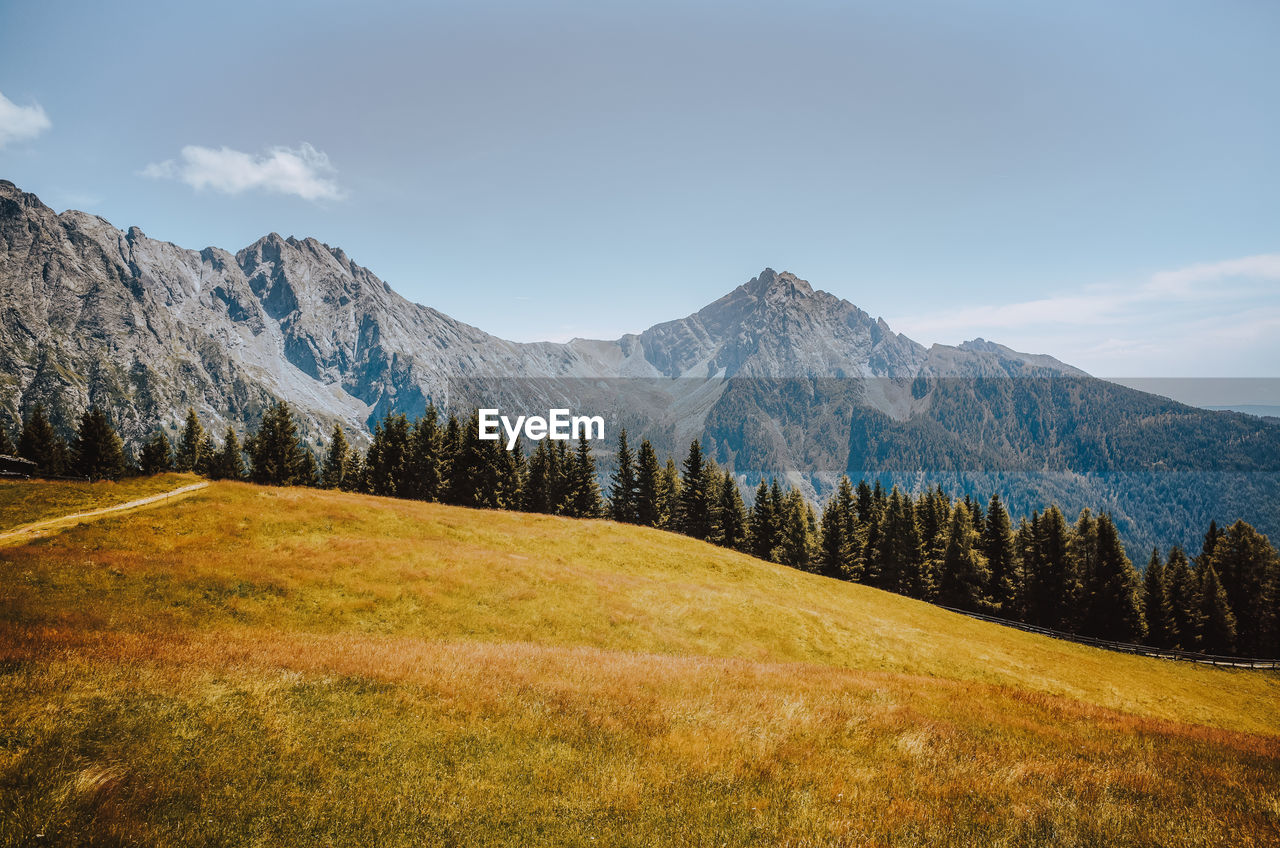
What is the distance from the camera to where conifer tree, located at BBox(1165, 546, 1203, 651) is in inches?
2154

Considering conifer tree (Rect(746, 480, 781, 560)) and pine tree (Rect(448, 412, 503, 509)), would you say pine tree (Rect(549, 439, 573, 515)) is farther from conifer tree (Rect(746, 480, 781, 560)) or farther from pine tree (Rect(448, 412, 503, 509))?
conifer tree (Rect(746, 480, 781, 560))

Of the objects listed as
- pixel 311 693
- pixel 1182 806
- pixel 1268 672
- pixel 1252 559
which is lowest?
pixel 1268 672

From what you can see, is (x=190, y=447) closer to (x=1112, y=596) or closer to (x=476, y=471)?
(x=476, y=471)

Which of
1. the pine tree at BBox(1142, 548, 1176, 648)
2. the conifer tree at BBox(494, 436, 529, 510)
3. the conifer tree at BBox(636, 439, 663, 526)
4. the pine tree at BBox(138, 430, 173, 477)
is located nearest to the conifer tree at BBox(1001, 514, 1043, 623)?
the pine tree at BBox(1142, 548, 1176, 648)

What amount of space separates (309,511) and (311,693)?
86.9ft

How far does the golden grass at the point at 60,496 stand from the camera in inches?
1086

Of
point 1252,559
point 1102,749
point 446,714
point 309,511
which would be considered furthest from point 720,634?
point 1252,559

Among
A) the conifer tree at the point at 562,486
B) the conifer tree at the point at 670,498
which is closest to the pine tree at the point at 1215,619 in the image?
the conifer tree at the point at 670,498

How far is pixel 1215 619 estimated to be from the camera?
54.8 meters

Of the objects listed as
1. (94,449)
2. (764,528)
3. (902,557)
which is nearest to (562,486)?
(764,528)

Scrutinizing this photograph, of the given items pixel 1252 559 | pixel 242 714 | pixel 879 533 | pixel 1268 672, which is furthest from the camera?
pixel 879 533

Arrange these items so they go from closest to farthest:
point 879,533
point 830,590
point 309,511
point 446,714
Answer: point 446,714, point 309,511, point 830,590, point 879,533

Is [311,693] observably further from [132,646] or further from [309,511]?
[309,511]

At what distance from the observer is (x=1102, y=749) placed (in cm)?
1206
